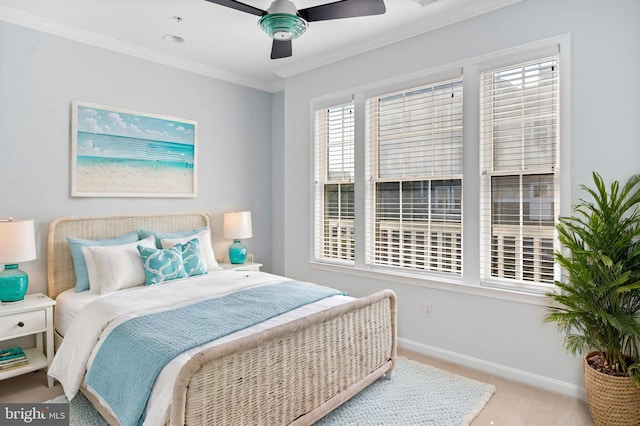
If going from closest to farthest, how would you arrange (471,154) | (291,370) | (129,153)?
(291,370) < (471,154) < (129,153)

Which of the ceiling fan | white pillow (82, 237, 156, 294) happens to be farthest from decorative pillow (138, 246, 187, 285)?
the ceiling fan

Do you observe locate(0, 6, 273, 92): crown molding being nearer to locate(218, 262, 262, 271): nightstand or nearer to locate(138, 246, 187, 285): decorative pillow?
locate(138, 246, 187, 285): decorative pillow

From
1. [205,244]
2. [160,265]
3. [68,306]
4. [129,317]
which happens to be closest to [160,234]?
[205,244]

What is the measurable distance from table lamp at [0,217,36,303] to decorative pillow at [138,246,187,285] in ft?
2.51

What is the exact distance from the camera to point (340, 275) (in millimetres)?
3979

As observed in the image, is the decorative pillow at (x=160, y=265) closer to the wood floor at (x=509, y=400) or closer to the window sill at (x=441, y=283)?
the wood floor at (x=509, y=400)

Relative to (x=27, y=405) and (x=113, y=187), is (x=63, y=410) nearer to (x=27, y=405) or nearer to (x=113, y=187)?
(x=27, y=405)

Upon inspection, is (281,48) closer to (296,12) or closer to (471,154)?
(296,12)

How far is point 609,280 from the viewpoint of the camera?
84.0 inches

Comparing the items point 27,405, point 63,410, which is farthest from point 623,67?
point 27,405

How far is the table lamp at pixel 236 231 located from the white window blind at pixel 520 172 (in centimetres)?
247

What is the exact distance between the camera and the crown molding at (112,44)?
3045 millimetres

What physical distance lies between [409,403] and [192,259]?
7.07ft

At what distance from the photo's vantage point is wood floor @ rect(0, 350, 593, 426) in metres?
2.32
